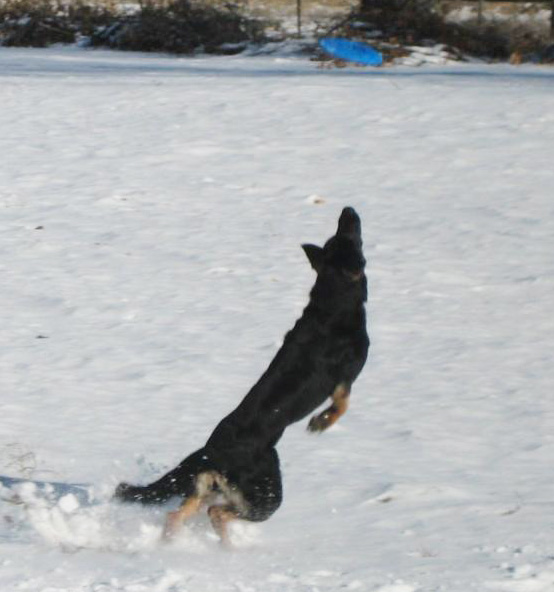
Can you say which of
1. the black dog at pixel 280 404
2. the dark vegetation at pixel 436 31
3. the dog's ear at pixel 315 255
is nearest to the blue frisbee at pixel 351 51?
the dark vegetation at pixel 436 31

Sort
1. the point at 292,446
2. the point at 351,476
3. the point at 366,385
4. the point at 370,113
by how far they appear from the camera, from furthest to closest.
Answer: the point at 370,113 → the point at 366,385 → the point at 292,446 → the point at 351,476

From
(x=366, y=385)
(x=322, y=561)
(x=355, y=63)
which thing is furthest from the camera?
(x=355, y=63)

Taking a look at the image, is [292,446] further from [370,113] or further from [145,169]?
[370,113]

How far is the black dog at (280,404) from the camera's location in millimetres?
4816

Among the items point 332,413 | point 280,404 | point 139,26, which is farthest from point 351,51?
point 280,404

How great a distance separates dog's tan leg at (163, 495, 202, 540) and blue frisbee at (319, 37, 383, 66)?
14.7 metres

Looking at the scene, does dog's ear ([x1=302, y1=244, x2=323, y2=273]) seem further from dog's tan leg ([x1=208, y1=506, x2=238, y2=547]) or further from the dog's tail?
dog's tan leg ([x1=208, y1=506, x2=238, y2=547])

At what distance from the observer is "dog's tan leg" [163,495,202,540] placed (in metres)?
4.79

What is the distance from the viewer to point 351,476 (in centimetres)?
587

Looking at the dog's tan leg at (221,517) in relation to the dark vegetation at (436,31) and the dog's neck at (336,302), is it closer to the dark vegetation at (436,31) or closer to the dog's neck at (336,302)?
the dog's neck at (336,302)

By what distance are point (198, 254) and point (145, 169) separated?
2821mm

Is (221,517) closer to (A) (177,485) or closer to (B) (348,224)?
(A) (177,485)

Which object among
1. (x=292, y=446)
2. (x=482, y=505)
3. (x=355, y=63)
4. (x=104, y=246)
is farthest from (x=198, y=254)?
(x=355, y=63)

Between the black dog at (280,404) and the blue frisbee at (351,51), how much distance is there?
14.1 m
